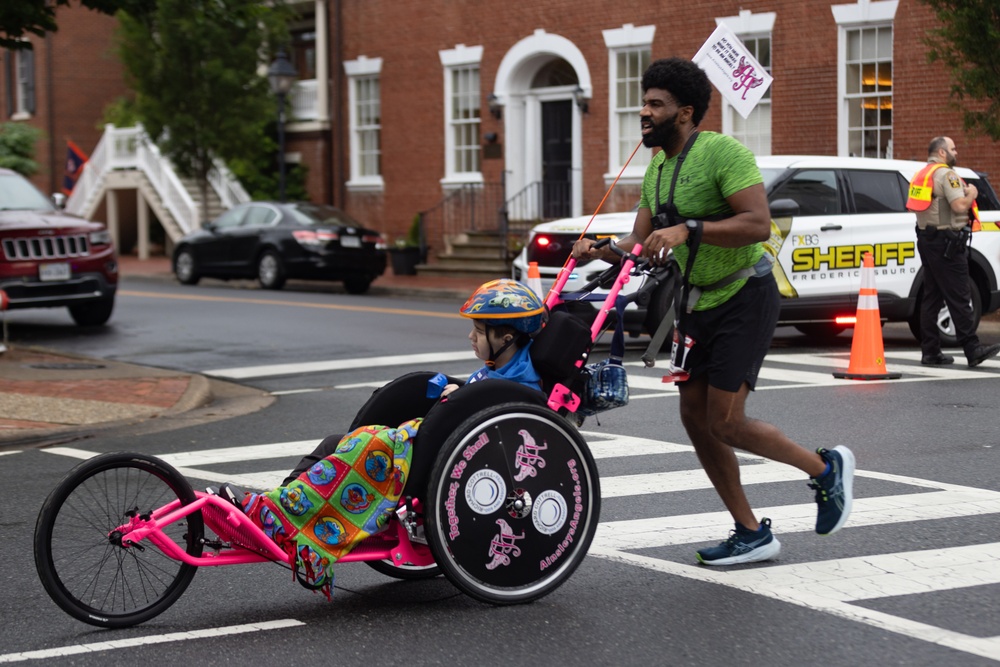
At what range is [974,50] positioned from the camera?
1683 centimetres

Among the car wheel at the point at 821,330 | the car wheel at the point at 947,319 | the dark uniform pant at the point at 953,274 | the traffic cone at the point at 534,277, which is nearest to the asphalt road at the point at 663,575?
the dark uniform pant at the point at 953,274

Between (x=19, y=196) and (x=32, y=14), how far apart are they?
4.66 m

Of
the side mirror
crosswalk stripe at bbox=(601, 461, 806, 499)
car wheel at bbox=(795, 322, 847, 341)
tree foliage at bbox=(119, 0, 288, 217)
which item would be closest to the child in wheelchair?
crosswalk stripe at bbox=(601, 461, 806, 499)

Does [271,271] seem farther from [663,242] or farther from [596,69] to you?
[663,242]

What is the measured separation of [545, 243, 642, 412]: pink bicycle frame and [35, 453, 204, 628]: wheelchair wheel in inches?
54.1

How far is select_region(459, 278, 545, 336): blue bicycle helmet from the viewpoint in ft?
17.4

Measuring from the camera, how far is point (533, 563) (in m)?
5.17

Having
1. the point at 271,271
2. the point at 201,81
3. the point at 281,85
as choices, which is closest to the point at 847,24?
the point at 271,271

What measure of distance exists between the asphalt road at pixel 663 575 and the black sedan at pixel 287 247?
12.7 meters

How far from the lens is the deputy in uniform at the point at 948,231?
12180mm

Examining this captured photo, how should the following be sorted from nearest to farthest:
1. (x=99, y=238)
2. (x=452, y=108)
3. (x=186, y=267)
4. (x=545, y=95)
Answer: (x=99, y=238) < (x=545, y=95) < (x=186, y=267) < (x=452, y=108)

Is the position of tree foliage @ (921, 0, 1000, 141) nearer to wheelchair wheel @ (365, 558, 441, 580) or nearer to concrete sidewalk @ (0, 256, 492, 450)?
concrete sidewalk @ (0, 256, 492, 450)

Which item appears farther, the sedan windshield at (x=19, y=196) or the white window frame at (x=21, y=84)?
the white window frame at (x=21, y=84)

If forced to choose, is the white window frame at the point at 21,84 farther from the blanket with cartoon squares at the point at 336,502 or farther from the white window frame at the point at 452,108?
the blanket with cartoon squares at the point at 336,502
